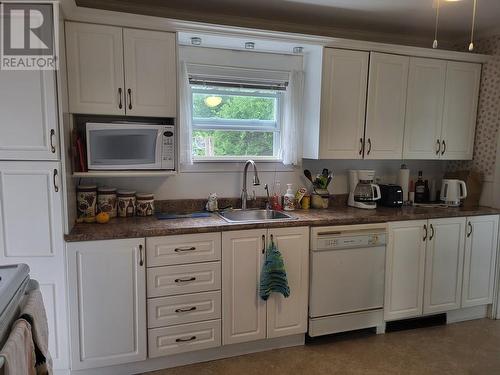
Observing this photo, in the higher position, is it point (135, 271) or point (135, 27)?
point (135, 27)

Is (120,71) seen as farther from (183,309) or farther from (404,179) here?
(404,179)

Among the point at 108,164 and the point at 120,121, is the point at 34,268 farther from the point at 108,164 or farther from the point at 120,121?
the point at 120,121

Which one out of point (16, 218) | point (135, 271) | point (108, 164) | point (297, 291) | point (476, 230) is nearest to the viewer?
point (16, 218)

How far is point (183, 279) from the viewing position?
2.37m

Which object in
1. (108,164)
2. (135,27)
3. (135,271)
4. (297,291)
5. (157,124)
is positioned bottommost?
(297,291)

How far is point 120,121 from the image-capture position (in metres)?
2.58

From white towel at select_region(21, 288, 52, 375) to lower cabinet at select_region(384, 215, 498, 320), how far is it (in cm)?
235

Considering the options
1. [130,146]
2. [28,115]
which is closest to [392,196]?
[130,146]

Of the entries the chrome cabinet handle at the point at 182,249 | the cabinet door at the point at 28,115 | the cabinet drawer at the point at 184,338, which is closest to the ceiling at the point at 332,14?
the cabinet door at the point at 28,115

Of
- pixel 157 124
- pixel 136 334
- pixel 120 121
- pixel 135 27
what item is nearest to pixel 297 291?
pixel 136 334

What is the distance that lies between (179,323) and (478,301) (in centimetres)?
255

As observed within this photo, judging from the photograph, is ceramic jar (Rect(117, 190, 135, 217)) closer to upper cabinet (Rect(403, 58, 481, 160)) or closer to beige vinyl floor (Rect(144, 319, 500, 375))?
beige vinyl floor (Rect(144, 319, 500, 375))

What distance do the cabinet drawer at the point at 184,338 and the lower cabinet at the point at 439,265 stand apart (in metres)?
1.37

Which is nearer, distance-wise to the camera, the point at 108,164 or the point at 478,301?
the point at 108,164
